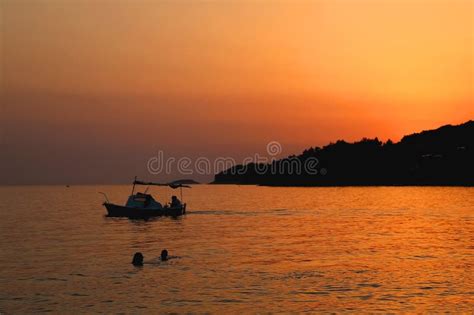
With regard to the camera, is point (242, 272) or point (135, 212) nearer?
point (242, 272)

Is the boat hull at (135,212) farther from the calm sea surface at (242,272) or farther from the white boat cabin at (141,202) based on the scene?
the calm sea surface at (242,272)

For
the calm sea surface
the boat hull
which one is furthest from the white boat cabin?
the calm sea surface

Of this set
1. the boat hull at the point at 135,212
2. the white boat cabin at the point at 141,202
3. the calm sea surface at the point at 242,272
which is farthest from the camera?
the white boat cabin at the point at 141,202

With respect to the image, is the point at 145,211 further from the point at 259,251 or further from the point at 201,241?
the point at 259,251

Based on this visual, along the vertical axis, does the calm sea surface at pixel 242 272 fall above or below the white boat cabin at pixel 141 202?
below

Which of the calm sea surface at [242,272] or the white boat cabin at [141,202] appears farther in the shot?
the white boat cabin at [141,202]

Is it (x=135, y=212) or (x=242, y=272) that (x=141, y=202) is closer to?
(x=135, y=212)

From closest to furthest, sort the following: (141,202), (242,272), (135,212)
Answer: (242,272)
(135,212)
(141,202)

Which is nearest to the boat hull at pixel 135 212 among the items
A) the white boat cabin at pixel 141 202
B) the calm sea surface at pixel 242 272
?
the white boat cabin at pixel 141 202

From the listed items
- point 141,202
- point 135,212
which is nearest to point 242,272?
point 135,212

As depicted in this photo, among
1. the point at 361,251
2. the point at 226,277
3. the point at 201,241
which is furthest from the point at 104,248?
the point at 361,251

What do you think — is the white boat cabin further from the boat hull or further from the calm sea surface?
the calm sea surface

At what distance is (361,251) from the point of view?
5212cm

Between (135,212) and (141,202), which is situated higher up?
(141,202)
